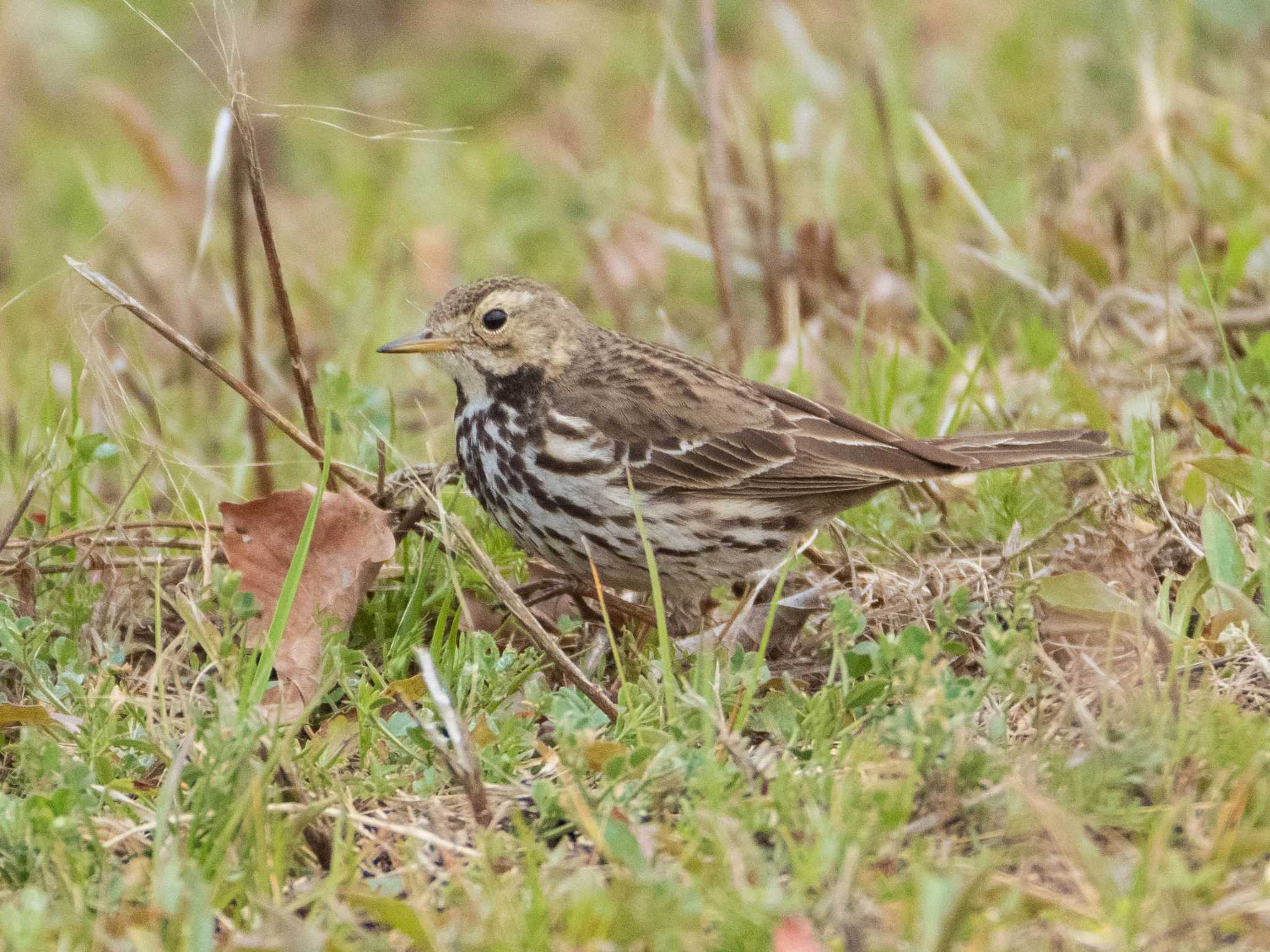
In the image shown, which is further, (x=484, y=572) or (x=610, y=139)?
(x=610, y=139)

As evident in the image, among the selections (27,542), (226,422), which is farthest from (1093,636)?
(226,422)

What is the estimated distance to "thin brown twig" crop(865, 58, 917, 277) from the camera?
6.89 meters

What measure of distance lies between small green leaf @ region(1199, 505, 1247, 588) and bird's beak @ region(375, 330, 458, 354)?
2201mm

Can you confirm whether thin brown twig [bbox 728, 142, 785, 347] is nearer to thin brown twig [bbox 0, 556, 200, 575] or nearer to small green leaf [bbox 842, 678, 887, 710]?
thin brown twig [bbox 0, 556, 200, 575]

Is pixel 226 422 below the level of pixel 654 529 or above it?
below

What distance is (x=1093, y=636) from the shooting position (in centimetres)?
387

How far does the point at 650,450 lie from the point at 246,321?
1.73 metres

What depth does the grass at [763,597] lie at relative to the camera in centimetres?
289

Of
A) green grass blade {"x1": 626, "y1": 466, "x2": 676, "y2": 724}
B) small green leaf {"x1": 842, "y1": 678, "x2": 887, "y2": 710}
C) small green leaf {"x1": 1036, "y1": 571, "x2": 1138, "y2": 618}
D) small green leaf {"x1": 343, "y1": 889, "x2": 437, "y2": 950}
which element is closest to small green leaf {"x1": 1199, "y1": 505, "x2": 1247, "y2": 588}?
small green leaf {"x1": 1036, "y1": 571, "x2": 1138, "y2": 618}

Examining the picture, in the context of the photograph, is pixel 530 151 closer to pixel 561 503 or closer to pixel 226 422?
pixel 226 422

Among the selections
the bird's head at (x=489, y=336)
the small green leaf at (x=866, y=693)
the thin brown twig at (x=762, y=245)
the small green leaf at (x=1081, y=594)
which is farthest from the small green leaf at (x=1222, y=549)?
the thin brown twig at (x=762, y=245)

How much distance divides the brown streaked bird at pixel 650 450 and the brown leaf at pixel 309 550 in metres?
0.42

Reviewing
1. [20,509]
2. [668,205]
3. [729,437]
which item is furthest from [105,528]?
[668,205]

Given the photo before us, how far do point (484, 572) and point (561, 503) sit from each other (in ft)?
2.39
